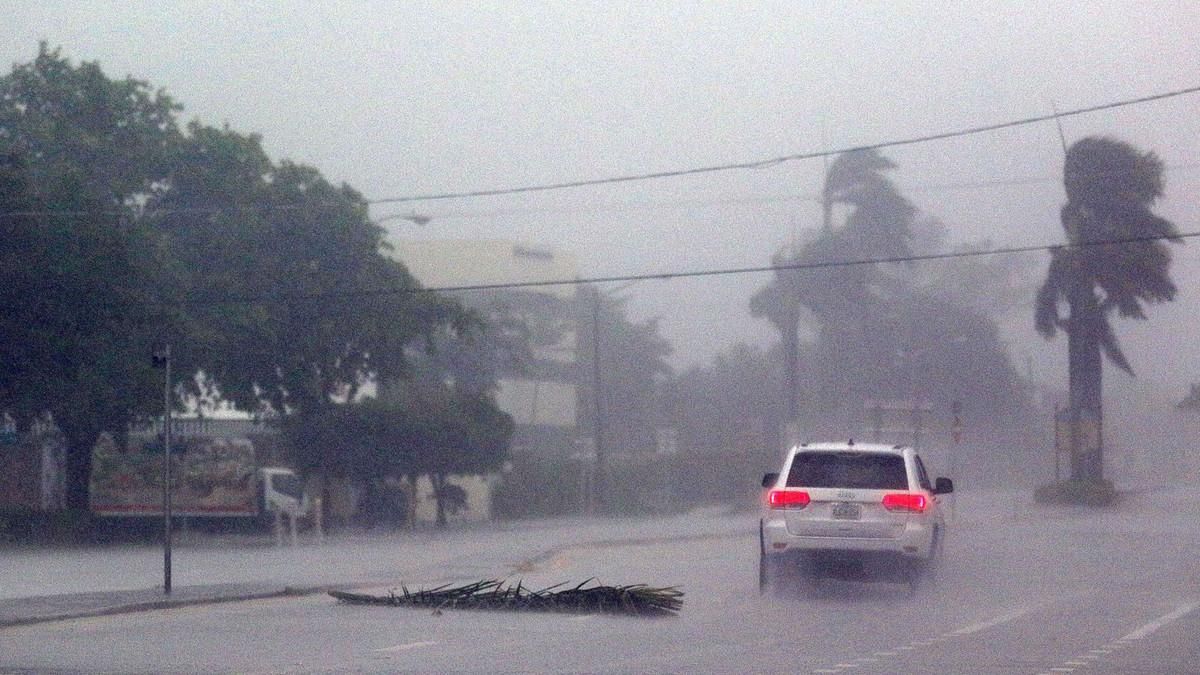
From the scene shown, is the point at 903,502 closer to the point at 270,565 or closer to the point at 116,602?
the point at 116,602

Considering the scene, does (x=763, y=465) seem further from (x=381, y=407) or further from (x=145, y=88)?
(x=145, y=88)

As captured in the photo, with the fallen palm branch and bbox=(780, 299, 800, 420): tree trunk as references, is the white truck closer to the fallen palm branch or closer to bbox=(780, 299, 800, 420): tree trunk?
bbox=(780, 299, 800, 420): tree trunk

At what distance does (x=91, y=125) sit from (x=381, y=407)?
12.6 metres

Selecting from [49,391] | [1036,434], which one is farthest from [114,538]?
[1036,434]

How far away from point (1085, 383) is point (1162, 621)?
35262 millimetres

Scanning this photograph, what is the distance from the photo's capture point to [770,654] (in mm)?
14398

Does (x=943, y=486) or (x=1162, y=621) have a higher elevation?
(x=943, y=486)

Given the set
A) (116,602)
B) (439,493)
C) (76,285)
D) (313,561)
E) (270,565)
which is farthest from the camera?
(439,493)

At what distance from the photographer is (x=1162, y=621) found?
57.3 ft

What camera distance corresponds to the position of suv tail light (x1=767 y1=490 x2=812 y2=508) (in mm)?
20656

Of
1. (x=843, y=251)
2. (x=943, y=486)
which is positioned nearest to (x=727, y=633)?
(x=943, y=486)

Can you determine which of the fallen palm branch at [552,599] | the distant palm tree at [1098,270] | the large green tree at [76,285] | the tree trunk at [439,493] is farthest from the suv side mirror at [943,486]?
the tree trunk at [439,493]

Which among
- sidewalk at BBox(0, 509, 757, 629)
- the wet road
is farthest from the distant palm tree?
the wet road

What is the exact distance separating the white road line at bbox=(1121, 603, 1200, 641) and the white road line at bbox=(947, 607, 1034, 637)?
1.41 meters
